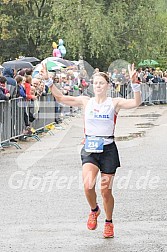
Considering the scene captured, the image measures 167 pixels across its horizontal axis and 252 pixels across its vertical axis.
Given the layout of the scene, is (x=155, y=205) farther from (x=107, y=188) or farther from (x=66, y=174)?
(x=66, y=174)

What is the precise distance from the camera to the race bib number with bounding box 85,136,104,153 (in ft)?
27.3

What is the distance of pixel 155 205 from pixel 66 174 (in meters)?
3.34

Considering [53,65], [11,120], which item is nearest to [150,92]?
[53,65]

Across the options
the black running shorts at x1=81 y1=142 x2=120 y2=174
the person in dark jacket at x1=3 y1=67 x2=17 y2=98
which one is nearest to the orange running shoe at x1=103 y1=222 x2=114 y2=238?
the black running shorts at x1=81 y1=142 x2=120 y2=174

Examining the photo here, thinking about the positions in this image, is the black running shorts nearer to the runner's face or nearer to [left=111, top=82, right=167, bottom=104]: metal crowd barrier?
the runner's face

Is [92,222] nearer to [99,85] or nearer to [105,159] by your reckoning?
[105,159]

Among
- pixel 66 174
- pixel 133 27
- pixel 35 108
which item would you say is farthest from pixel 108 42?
pixel 66 174

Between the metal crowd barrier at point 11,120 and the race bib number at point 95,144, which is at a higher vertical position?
the race bib number at point 95,144

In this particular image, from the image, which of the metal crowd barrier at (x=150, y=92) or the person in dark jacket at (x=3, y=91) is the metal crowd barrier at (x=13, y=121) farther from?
the metal crowd barrier at (x=150, y=92)

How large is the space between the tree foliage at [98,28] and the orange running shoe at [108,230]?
1426 inches

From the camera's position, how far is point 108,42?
4550 centimetres

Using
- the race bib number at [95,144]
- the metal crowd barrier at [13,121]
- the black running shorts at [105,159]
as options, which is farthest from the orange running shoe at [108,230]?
the metal crowd barrier at [13,121]

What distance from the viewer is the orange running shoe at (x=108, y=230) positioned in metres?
8.13

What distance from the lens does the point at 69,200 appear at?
10.5 m
